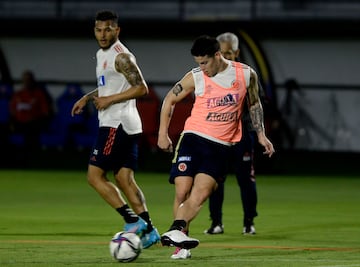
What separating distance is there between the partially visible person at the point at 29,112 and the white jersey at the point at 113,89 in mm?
13572

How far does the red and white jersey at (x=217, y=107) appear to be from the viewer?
1173 centimetres

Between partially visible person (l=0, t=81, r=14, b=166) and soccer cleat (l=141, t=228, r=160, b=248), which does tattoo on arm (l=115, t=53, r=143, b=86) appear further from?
partially visible person (l=0, t=81, r=14, b=166)

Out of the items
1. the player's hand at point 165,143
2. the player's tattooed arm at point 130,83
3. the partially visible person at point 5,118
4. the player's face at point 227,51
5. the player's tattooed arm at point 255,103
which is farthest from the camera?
the partially visible person at point 5,118

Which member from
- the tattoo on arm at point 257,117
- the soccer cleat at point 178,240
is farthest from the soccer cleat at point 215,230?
the soccer cleat at point 178,240

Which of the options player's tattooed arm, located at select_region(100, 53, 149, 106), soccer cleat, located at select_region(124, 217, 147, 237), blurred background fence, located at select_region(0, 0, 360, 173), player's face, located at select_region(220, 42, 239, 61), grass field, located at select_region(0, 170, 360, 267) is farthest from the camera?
blurred background fence, located at select_region(0, 0, 360, 173)

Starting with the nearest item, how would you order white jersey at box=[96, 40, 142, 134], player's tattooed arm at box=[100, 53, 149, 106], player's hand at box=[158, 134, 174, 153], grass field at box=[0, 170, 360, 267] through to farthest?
grass field at box=[0, 170, 360, 267] → player's hand at box=[158, 134, 174, 153] → player's tattooed arm at box=[100, 53, 149, 106] → white jersey at box=[96, 40, 142, 134]

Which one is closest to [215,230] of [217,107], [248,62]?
[217,107]

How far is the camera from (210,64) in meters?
11.5

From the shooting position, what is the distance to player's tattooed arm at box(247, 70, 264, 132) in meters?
12.0

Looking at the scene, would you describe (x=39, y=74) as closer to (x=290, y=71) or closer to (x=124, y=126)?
(x=290, y=71)

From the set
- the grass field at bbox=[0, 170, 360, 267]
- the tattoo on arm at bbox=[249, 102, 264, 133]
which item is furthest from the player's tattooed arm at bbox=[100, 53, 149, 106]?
the grass field at bbox=[0, 170, 360, 267]

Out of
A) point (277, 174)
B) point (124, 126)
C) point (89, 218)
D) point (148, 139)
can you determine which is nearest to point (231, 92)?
point (124, 126)

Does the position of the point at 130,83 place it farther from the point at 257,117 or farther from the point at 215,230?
the point at 215,230

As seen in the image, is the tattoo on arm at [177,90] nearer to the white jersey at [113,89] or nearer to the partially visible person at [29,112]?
the white jersey at [113,89]
